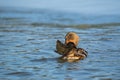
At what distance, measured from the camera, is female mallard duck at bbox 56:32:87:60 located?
8836mm

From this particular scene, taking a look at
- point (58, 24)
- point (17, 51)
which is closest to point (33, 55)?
point (17, 51)

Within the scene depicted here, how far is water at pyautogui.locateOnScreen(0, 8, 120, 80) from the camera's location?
7867mm

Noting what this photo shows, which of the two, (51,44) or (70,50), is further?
(51,44)

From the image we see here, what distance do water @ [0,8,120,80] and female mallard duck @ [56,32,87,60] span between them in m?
0.18

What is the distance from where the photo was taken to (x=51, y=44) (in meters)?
11.6

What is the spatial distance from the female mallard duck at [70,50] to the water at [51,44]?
0.59ft

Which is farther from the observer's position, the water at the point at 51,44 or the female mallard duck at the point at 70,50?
the female mallard duck at the point at 70,50

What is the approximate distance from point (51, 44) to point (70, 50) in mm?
2850

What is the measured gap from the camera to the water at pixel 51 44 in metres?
7.87

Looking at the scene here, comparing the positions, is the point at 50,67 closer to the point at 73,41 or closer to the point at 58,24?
the point at 73,41

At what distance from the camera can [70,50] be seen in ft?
28.8

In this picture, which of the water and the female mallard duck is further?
the female mallard duck

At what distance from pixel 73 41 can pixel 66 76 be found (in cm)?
171

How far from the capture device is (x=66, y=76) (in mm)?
7594
